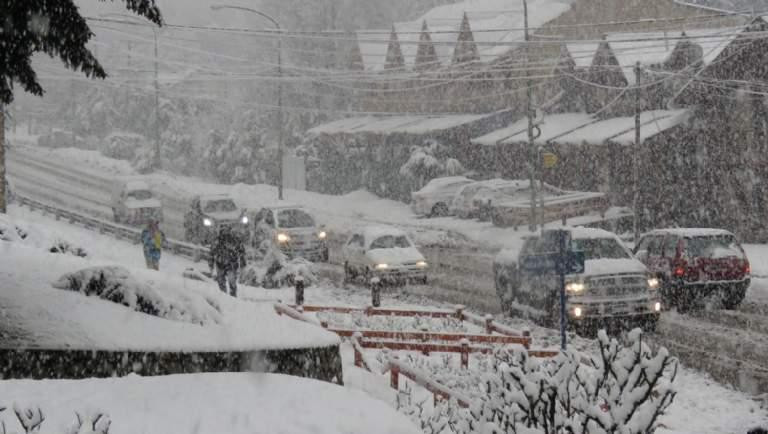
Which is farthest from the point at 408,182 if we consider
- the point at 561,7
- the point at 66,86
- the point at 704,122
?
the point at 66,86

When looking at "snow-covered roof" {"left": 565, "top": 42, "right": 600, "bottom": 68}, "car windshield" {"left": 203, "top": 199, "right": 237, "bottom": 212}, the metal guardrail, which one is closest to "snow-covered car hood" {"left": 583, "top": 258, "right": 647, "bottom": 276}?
the metal guardrail

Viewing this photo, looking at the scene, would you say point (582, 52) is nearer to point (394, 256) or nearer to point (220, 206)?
point (220, 206)

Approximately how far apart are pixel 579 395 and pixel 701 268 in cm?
1449

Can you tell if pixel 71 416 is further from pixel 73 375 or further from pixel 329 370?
pixel 329 370

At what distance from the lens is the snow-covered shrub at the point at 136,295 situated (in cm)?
873

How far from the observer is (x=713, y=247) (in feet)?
64.3

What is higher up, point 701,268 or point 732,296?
point 701,268

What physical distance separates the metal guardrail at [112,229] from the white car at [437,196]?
49.1ft

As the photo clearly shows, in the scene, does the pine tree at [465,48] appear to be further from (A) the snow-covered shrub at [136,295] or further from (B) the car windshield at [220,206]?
(A) the snow-covered shrub at [136,295]

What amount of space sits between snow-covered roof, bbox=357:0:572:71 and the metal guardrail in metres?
17.6

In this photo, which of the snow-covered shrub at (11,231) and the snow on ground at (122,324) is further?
the snow-covered shrub at (11,231)

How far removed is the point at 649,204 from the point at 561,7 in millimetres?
19551

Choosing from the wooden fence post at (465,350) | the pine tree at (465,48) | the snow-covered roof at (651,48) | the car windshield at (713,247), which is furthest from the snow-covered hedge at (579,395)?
the pine tree at (465,48)

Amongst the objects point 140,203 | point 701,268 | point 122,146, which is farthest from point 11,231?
point 122,146
